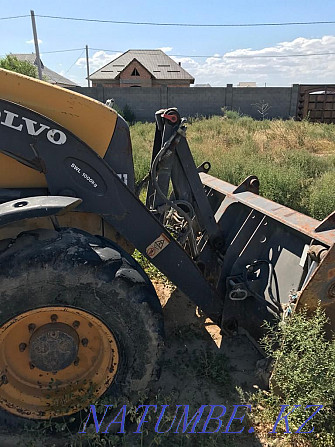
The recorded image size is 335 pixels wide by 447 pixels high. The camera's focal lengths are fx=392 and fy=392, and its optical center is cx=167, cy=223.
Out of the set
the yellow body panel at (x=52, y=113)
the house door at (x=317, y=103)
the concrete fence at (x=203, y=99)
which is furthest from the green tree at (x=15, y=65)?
the yellow body panel at (x=52, y=113)

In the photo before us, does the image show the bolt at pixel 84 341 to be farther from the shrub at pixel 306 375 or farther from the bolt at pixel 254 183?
the bolt at pixel 254 183

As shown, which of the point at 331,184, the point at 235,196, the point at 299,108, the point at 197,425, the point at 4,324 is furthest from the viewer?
the point at 299,108

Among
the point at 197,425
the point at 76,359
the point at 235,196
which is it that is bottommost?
the point at 197,425

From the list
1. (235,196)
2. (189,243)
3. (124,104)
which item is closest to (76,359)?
(189,243)

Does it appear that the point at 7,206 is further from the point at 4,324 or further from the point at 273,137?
the point at 273,137

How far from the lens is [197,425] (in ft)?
8.72

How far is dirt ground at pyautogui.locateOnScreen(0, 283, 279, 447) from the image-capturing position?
2465mm

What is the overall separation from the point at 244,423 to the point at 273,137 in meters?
13.0

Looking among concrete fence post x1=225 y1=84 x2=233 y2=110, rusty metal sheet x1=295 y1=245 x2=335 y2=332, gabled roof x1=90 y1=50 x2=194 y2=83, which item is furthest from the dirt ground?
gabled roof x1=90 y1=50 x2=194 y2=83

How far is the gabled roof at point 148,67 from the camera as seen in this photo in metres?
35.9

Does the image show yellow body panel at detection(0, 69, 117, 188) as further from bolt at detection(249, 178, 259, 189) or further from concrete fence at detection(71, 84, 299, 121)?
concrete fence at detection(71, 84, 299, 121)

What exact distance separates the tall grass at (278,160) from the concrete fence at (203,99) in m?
8.47

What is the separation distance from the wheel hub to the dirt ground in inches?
16.8

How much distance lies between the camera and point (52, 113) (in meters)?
2.49
